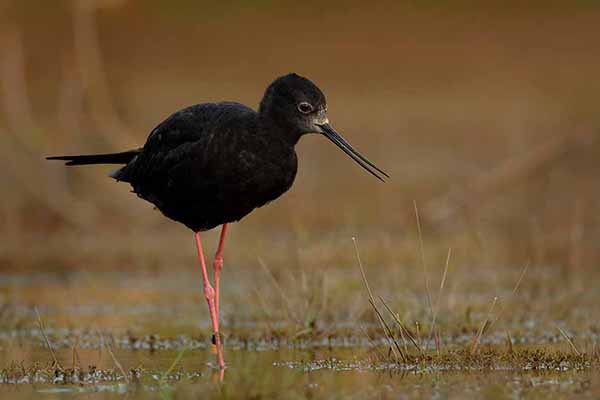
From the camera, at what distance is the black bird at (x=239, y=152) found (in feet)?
25.2

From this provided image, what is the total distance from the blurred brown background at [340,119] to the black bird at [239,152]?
4.04 ft

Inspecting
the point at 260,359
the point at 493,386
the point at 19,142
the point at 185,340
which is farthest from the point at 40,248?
the point at 493,386

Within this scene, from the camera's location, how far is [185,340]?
8.66m

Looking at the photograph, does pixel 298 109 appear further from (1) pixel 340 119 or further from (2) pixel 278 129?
(1) pixel 340 119

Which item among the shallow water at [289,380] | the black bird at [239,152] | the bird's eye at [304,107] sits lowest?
the shallow water at [289,380]

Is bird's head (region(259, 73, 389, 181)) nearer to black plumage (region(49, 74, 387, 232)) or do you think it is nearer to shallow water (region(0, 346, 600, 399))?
black plumage (region(49, 74, 387, 232))

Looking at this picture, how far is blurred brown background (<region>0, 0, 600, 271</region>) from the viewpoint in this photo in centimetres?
1310

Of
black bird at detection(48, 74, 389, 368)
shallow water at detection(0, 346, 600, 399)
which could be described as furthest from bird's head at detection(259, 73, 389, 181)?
shallow water at detection(0, 346, 600, 399)

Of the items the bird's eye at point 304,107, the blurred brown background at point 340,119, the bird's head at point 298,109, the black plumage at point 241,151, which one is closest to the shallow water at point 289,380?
the black plumage at point 241,151

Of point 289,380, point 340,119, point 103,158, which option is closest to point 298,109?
point 289,380

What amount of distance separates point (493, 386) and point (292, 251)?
5552 millimetres

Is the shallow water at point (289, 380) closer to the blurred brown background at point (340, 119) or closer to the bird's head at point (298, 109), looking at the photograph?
the bird's head at point (298, 109)

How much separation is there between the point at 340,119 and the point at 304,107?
13.0m

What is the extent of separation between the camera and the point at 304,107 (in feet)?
25.2
